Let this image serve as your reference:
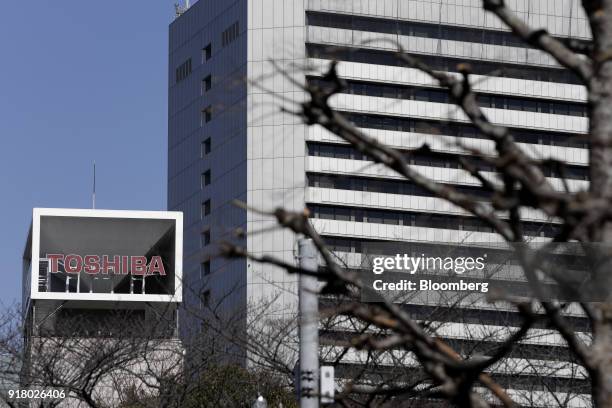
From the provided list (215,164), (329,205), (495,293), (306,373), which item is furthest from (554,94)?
(495,293)

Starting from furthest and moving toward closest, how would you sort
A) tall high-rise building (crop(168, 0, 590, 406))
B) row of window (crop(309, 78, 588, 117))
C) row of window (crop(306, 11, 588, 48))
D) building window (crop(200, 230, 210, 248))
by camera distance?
1. row of window (crop(309, 78, 588, 117))
2. row of window (crop(306, 11, 588, 48))
3. building window (crop(200, 230, 210, 248))
4. tall high-rise building (crop(168, 0, 590, 406))

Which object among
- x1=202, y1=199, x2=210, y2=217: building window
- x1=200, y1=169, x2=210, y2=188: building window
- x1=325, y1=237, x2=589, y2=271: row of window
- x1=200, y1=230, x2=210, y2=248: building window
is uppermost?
x1=200, y1=169, x2=210, y2=188: building window

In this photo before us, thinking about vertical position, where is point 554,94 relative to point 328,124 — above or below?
above

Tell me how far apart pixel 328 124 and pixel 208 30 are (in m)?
99.3

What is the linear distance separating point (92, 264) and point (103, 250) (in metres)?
2.11

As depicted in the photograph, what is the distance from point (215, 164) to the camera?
101750 millimetres

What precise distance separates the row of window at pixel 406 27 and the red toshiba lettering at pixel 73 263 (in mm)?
44367

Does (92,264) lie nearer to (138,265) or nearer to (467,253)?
(138,265)

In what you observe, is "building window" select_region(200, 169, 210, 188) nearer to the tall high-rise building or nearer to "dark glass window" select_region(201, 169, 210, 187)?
"dark glass window" select_region(201, 169, 210, 187)

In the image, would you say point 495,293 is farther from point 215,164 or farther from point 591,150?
point 215,164

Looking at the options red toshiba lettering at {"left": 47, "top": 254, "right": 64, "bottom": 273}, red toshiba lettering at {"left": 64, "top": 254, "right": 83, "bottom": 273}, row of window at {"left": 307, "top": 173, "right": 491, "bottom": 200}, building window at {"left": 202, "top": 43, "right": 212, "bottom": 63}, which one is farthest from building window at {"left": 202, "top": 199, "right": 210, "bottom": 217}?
red toshiba lettering at {"left": 47, "top": 254, "right": 64, "bottom": 273}

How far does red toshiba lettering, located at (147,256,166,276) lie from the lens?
57834mm

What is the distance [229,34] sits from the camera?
102312 mm

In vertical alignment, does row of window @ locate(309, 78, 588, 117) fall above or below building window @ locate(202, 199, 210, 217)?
above
